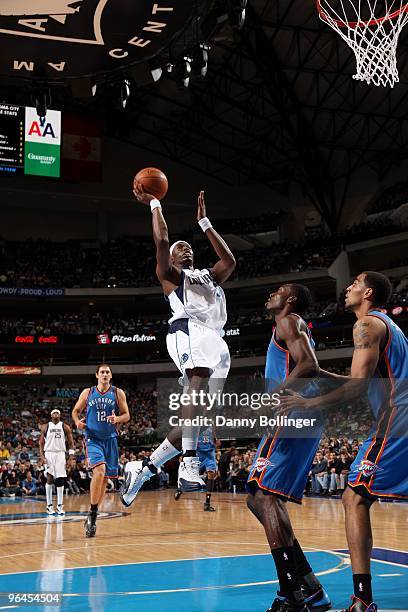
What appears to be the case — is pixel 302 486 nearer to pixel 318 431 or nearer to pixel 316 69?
pixel 318 431

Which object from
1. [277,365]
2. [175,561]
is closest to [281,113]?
[175,561]

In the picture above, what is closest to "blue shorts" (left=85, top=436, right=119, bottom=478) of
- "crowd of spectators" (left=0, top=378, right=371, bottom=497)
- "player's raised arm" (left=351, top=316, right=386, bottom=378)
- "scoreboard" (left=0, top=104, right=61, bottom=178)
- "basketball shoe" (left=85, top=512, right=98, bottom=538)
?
"basketball shoe" (left=85, top=512, right=98, bottom=538)

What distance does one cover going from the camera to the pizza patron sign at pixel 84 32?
25.6ft

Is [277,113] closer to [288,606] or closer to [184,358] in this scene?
[184,358]

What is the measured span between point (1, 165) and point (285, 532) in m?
18.1

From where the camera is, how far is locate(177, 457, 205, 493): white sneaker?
441 centimetres

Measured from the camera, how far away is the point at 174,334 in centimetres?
477

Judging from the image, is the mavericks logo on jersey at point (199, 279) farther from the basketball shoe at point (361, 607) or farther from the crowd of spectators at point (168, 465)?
the crowd of spectators at point (168, 465)

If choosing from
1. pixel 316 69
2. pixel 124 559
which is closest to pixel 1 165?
pixel 316 69

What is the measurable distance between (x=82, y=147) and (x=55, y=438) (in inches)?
713

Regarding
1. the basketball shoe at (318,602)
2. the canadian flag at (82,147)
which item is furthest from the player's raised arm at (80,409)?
the canadian flag at (82,147)

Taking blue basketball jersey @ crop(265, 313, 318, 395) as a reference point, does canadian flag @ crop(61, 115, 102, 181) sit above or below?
above

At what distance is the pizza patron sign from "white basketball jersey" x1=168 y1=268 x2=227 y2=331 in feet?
14.2

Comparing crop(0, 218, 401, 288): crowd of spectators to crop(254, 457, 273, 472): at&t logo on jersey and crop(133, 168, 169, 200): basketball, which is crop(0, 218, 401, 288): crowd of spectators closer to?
crop(133, 168, 169, 200): basketball
